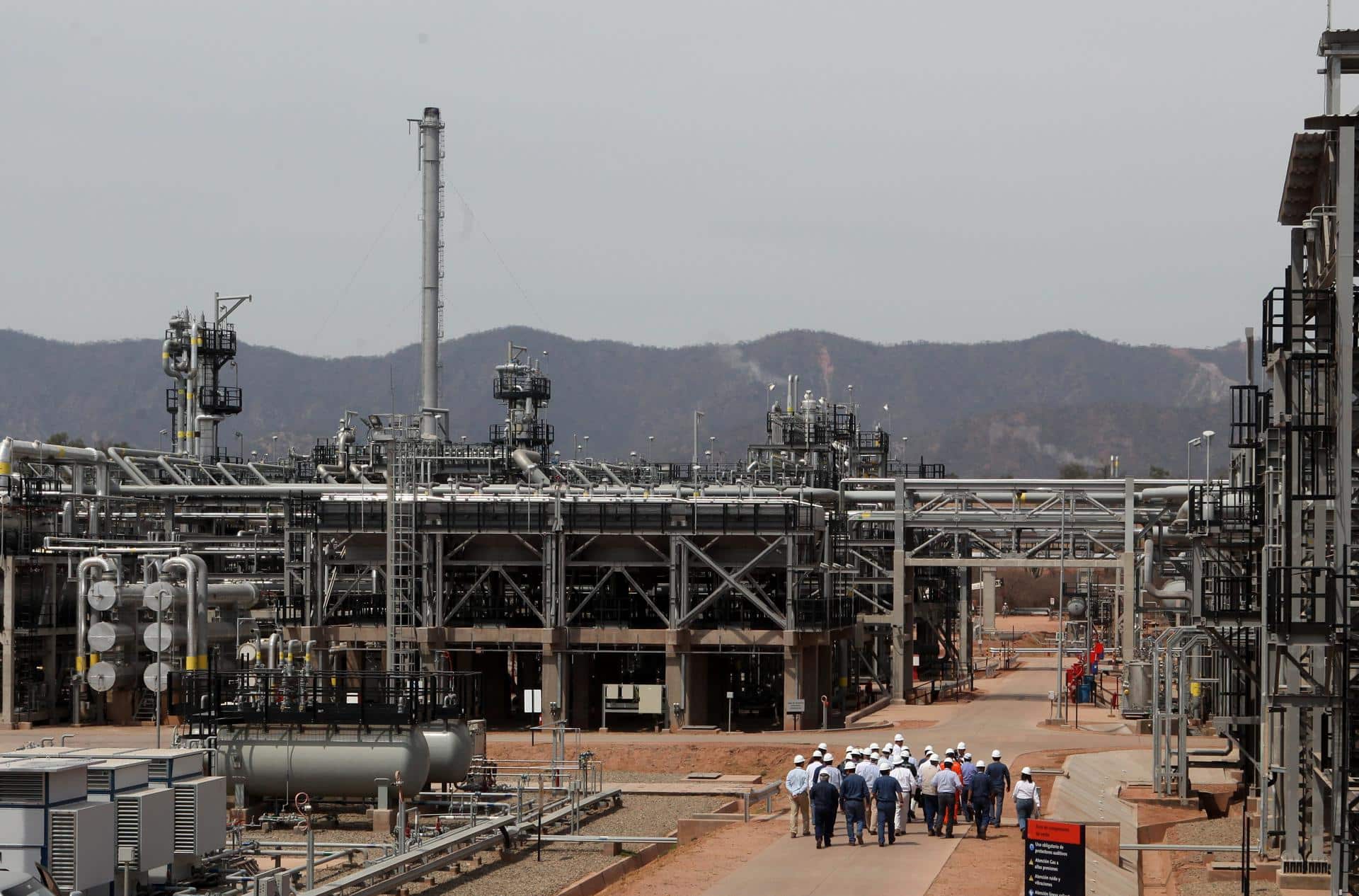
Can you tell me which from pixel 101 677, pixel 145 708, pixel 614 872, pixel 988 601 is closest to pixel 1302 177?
pixel 614 872

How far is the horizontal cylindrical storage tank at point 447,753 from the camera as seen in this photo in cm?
3975

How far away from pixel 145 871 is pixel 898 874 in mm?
12089

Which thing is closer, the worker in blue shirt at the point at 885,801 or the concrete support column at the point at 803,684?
the worker in blue shirt at the point at 885,801

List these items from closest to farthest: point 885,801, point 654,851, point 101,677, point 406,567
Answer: point 885,801 < point 654,851 < point 101,677 < point 406,567

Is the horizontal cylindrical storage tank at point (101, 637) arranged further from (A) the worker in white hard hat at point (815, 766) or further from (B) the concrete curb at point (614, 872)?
(A) the worker in white hard hat at point (815, 766)

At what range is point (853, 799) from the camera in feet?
114

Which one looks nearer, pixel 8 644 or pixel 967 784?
pixel 967 784

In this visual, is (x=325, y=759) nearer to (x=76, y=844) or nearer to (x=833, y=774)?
(x=833, y=774)

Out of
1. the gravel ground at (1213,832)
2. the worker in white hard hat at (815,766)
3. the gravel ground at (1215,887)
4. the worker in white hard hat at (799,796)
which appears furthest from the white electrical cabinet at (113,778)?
the gravel ground at (1213,832)

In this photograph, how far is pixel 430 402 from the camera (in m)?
88.9

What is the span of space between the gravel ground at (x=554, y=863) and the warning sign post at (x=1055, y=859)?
33.4ft

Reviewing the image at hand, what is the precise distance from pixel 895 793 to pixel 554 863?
21.0 feet

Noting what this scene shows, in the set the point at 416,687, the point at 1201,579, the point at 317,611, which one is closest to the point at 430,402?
the point at 317,611

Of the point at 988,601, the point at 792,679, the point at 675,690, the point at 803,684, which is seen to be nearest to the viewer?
the point at 792,679
